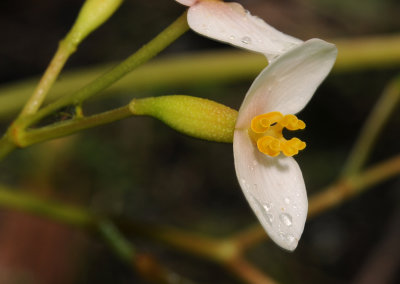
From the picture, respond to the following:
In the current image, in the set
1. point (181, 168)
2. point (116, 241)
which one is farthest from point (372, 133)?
point (181, 168)

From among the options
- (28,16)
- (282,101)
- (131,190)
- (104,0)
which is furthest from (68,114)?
(28,16)

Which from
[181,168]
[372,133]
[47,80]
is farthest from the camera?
[181,168]

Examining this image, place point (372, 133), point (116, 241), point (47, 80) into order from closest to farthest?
point (47, 80) → point (116, 241) → point (372, 133)

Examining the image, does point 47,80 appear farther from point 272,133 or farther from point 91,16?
point 272,133

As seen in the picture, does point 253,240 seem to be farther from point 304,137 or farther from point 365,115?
point 365,115

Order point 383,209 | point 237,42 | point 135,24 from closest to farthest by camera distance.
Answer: point 237,42 → point 135,24 → point 383,209

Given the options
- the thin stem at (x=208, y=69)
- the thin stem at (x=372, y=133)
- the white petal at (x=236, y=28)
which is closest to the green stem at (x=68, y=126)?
the white petal at (x=236, y=28)

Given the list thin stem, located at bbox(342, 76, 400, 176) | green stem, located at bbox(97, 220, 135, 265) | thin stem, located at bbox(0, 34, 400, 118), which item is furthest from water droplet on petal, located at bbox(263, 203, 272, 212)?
thin stem, located at bbox(0, 34, 400, 118)

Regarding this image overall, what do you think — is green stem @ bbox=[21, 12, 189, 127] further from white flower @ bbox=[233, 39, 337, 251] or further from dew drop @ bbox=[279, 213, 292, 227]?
dew drop @ bbox=[279, 213, 292, 227]
